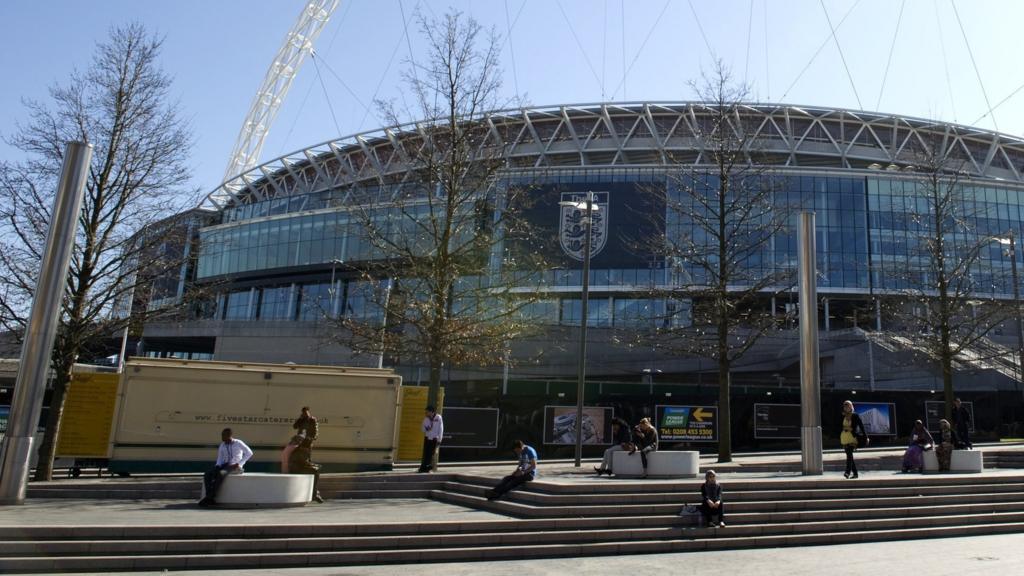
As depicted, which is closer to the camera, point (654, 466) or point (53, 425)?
point (654, 466)

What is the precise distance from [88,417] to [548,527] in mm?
11813

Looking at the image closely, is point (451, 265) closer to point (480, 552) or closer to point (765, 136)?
point (480, 552)

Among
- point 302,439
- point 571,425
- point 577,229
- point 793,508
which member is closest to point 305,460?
point 302,439

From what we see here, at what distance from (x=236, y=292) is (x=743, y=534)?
7377 centimetres

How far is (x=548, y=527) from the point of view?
10.8 m

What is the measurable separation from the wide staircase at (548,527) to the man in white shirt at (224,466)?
6.04 ft

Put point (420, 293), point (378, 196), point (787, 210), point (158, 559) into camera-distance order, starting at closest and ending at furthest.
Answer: point (158, 559)
point (420, 293)
point (787, 210)
point (378, 196)

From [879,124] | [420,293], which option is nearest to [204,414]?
[420,293]

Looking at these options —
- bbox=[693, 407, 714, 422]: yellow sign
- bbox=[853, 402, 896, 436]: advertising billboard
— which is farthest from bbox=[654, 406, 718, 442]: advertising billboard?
bbox=[853, 402, 896, 436]: advertising billboard

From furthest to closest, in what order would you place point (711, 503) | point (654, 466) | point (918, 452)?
point (918, 452) < point (654, 466) < point (711, 503)

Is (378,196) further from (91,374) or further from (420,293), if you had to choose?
(91,374)

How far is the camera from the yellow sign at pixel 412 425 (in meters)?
19.0

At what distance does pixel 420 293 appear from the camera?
19.3 meters

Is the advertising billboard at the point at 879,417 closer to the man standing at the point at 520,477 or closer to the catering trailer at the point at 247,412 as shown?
the man standing at the point at 520,477
